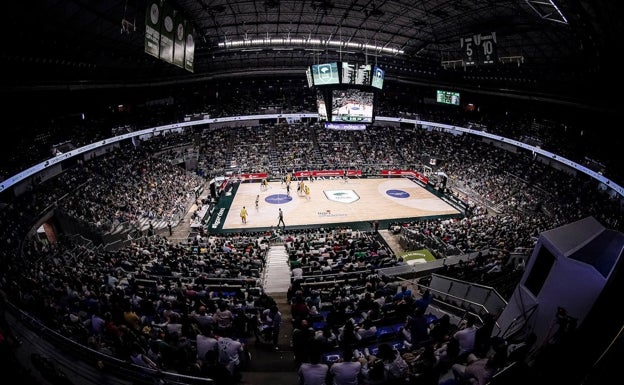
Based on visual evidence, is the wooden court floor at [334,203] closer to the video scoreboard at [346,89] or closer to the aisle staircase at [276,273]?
the video scoreboard at [346,89]

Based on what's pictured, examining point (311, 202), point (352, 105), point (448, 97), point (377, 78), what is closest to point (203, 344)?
point (311, 202)

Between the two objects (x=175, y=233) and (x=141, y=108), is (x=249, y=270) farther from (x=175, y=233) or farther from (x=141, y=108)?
(x=141, y=108)

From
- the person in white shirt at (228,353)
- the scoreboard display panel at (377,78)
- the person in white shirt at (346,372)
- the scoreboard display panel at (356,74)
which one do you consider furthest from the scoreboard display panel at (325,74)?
the person in white shirt at (346,372)

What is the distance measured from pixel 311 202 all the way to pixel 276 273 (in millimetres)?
16400

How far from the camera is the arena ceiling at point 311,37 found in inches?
712

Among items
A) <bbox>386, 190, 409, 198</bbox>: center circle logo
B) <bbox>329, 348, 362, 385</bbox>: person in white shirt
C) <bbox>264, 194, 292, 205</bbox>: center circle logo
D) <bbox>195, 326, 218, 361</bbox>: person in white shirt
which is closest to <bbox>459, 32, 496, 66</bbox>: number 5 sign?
<bbox>386, 190, 409, 198</bbox>: center circle logo

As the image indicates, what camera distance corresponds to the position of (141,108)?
4394 cm

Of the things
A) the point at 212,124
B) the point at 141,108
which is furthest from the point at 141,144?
the point at 212,124

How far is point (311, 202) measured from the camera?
3212cm

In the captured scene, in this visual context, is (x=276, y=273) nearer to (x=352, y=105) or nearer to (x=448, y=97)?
(x=352, y=105)

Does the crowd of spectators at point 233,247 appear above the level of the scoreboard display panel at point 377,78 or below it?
below

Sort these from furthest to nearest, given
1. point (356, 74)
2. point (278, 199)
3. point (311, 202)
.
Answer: point (278, 199) → point (311, 202) → point (356, 74)

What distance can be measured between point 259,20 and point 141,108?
22403mm

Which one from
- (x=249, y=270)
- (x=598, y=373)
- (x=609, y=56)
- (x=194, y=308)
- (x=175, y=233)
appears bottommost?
A: (x=175, y=233)
